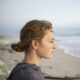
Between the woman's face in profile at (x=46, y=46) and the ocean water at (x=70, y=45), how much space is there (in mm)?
950

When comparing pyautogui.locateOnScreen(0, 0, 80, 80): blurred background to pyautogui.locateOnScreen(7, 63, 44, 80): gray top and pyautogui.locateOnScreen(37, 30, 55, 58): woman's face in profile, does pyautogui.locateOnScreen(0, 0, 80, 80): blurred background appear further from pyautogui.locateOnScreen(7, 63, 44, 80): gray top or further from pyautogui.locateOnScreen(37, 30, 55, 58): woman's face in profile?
pyautogui.locateOnScreen(7, 63, 44, 80): gray top

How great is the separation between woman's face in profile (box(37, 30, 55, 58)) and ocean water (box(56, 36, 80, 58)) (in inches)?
37.4

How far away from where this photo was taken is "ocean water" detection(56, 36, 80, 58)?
83.2 inches

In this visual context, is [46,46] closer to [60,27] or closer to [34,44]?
[34,44]

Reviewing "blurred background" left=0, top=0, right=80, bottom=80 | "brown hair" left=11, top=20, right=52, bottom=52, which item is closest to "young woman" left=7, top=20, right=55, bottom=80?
"brown hair" left=11, top=20, right=52, bottom=52

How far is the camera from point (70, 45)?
2125 mm

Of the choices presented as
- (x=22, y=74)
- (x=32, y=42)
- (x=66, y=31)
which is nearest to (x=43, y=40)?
(x=32, y=42)

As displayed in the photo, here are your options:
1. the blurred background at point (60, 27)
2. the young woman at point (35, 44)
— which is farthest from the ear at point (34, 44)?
the blurred background at point (60, 27)

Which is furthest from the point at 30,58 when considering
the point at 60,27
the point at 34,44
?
the point at 60,27

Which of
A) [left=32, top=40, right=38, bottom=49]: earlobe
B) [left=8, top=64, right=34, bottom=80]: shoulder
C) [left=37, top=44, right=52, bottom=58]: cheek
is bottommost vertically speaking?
[left=8, top=64, right=34, bottom=80]: shoulder

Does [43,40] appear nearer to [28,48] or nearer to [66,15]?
[28,48]

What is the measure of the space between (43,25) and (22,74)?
24 centimetres

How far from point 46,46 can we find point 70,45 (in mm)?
999

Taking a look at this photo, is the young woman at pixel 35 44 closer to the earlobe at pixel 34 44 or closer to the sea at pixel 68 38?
the earlobe at pixel 34 44
